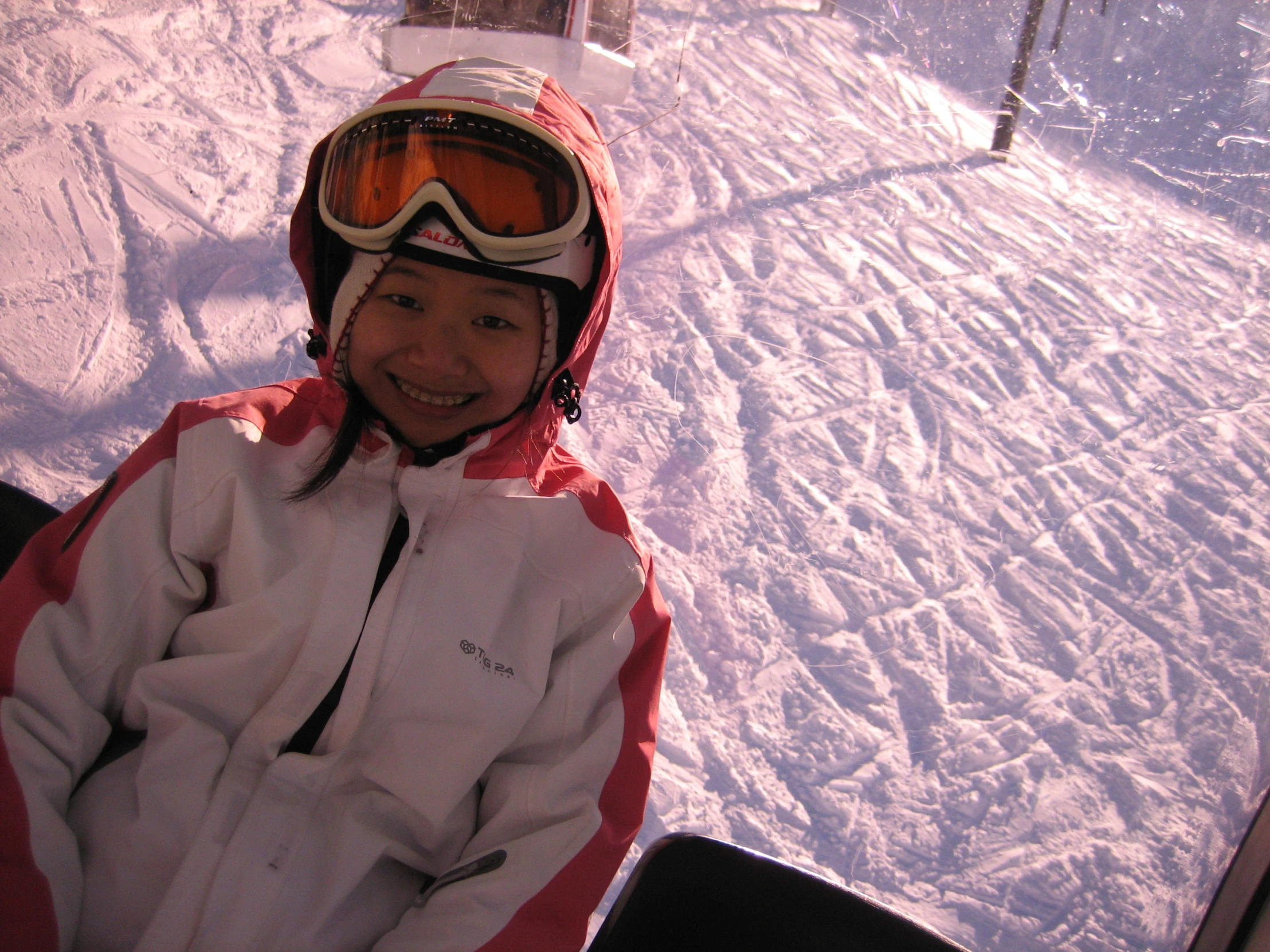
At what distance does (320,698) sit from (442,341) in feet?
1.36

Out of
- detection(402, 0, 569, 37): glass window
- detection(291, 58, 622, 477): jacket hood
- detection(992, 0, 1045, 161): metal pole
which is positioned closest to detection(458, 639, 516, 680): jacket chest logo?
detection(291, 58, 622, 477): jacket hood

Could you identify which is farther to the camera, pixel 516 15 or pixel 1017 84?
pixel 1017 84

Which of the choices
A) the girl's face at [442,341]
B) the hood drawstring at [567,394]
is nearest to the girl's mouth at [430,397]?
the girl's face at [442,341]

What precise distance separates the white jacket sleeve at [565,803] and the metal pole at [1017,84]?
4.47ft

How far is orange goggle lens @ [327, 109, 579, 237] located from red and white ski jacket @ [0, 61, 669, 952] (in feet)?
0.15

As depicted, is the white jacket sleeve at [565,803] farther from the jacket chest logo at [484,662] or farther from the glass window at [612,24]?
the glass window at [612,24]

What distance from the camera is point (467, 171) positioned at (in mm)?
981

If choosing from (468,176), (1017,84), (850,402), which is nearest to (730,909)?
(468,176)

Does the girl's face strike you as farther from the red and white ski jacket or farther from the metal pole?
the metal pole

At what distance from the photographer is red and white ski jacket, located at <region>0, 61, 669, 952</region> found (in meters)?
0.85

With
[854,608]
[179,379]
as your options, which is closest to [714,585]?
[854,608]

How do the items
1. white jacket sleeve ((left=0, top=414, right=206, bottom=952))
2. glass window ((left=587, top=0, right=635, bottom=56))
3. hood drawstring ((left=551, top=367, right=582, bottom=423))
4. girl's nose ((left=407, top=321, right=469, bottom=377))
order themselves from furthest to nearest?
glass window ((left=587, top=0, right=635, bottom=56)) → hood drawstring ((left=551, top=367, right=582, bottom=423)) → girl's nose ((left=407, top=321, right=469, bottom=377)) → white jacket sleeve ((left=0, top=414, right=206, bottom=952))

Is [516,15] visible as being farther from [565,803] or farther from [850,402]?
[565,803]

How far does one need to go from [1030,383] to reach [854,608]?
0.67 meters
